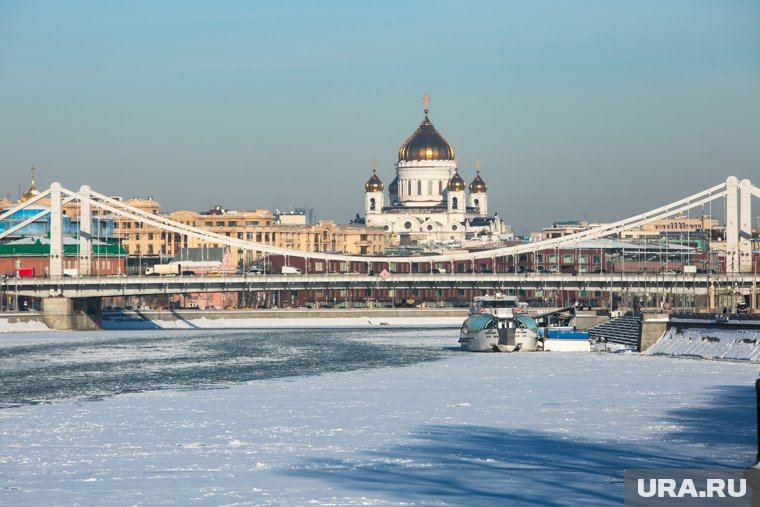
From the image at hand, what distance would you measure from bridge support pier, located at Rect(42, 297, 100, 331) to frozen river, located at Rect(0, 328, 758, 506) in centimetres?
5382

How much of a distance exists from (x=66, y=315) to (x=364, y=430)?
89.0m

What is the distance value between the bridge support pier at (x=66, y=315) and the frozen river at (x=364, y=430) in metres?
53.8

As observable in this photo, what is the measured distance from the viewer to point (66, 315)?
126 meters

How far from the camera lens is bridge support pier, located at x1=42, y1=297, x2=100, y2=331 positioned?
414 ft

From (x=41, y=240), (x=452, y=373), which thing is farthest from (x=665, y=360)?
(x=41, y=240)

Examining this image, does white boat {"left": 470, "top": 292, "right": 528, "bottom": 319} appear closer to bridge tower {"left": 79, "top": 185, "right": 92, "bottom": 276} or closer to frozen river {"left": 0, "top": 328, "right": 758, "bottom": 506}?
frozen river {"left": 0, "top": 328, "right": 758, "bottom": 506}

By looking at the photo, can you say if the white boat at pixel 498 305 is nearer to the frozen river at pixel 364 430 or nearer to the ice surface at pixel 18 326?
the frozen river at pixel 364 430

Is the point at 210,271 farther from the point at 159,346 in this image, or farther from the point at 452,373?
the point at 452,373

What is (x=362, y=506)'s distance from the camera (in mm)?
29547

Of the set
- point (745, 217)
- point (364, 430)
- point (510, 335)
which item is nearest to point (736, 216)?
point (745, 217)

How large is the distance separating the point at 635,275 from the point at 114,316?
45.0 metres

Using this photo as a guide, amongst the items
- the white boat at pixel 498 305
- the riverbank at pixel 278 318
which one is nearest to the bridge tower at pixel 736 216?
the riverbank at pixel 278 318

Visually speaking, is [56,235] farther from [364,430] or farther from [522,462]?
[522,462]

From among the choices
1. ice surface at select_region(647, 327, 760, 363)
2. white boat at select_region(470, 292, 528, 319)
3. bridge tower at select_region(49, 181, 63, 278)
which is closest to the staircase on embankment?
ice surface at select_region(647, 327, 760, 363)
